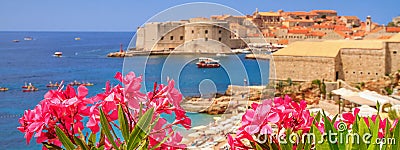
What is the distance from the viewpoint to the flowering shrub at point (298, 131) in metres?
0.57

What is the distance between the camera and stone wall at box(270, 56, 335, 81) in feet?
42.9

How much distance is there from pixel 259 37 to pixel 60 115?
502 millimetres

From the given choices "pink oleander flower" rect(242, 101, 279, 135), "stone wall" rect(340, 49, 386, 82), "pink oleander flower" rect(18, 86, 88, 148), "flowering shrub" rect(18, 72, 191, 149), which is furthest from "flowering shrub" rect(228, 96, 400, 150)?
"stone wall" rect(340, 49, 386, 82)

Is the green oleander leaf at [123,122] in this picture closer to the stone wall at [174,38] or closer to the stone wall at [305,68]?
the stone wall at [174,38]

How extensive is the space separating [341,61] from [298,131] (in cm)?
1309

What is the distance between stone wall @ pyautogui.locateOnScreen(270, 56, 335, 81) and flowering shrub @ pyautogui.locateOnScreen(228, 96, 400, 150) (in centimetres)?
1248

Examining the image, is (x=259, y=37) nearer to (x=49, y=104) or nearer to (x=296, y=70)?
(x=49, y=104)

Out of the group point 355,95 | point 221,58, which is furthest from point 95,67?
point 221,58

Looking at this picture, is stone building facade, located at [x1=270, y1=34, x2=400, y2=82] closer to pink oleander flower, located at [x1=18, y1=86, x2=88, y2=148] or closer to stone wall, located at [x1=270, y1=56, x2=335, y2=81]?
stone wall, located at [x1=270, y1=56, x2=335, y2=81]

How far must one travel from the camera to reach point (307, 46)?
14.1 metres

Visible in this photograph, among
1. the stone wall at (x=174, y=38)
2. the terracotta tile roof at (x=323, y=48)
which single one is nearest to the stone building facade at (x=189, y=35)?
the stone wall at (x=174, y=38)

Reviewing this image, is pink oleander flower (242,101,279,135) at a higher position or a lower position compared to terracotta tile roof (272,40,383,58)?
lower

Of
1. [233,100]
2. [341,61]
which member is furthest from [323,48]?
[233,100]

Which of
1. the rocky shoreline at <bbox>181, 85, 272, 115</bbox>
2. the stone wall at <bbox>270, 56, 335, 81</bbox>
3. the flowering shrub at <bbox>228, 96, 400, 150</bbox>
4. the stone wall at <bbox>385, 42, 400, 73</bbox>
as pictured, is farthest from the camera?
the stone wall at <bbox>270, 56, 335, 81</bbox>
